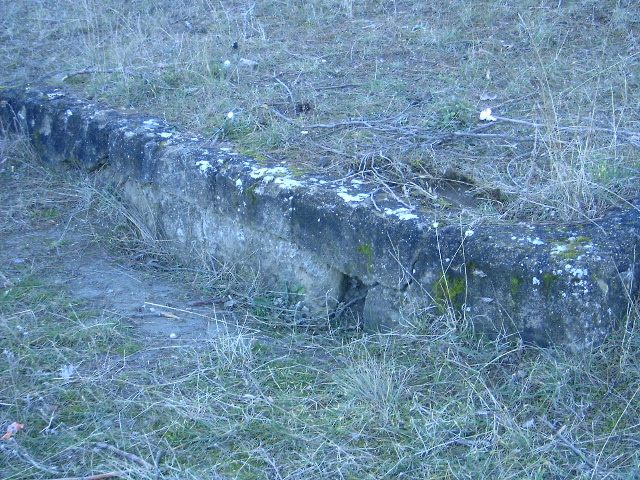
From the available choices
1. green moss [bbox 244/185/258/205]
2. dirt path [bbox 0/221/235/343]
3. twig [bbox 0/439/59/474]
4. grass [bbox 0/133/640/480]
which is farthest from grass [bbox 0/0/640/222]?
twig [bbox 0/439/59/474]

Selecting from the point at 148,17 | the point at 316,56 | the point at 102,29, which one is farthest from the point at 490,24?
the point at 102,29

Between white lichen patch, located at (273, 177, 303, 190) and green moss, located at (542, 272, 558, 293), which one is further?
white lichen patch, located at (273, 177, 303, 190)

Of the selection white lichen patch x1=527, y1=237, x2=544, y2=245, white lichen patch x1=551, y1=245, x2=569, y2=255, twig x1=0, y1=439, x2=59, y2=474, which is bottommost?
twig x1=0, y1=439, x2=59, y2=474

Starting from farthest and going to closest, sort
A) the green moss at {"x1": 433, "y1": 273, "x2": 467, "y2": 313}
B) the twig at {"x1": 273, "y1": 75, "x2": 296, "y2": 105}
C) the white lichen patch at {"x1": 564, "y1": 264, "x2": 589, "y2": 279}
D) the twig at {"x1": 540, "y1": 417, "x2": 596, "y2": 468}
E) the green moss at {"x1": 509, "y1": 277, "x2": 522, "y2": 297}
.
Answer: the twig at {"x1": 273, "y1": 75, "x2": 296, "y2": 105}, the green moss at {"x1": 433, "y1": 273, "x2": 467, "y2": 313}, the green moss at {"x1": 509, "y1": 277, "x2": 522, "y2": 297}, the white lichen patch at {"x1": 564, "y1": 264, "x2": 589, "y2": 279}, the twig at {"x1": 540, "y1": 417, "x2": 596, "y2": 468}

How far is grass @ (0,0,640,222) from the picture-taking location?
380cm

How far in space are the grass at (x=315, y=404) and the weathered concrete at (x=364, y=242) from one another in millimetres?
121

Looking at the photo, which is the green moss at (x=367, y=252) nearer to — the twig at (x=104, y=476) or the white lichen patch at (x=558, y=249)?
the white lichen patch at (x=558, y=249)

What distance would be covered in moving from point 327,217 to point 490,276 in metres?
0.82

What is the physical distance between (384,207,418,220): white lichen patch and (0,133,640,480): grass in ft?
1.34

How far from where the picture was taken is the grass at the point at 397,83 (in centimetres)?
380

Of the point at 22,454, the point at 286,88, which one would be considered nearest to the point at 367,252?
the point at 22,454

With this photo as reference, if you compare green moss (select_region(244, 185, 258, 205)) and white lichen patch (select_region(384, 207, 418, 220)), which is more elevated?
white lichen patch (select_region(384, 207, 418, 220))

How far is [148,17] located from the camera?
6828mm

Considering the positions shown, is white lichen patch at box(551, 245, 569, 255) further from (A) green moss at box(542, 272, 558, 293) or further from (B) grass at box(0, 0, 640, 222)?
(B) grass at box(0, 0, 640, 222)
